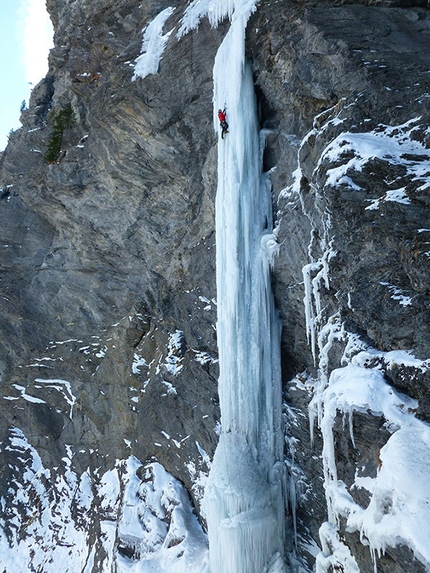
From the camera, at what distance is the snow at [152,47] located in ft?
38.6

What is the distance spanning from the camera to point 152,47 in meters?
12.0

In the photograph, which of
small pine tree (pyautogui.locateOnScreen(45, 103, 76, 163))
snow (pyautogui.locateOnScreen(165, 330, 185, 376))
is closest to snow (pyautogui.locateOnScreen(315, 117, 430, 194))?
snow (pyautogui.locateOnScreen(165, 330, 185, 376))

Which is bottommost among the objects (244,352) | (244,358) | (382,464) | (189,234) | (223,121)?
(382,464)

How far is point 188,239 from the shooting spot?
1273 centimetres

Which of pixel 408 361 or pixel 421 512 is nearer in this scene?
pixel 421 512

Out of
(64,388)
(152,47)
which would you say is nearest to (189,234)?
(152,47)

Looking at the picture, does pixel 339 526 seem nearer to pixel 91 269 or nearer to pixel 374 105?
pixel 374 105

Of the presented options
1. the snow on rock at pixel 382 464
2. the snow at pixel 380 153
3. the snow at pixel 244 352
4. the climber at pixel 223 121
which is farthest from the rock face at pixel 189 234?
the climber at pixel 223 121

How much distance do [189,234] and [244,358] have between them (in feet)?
14.1

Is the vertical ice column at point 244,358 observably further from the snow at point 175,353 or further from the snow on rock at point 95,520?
the snow at point 175,353

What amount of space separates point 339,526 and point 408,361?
2.31m

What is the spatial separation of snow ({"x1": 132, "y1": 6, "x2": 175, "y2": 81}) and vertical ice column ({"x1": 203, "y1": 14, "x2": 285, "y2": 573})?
6.87 feet

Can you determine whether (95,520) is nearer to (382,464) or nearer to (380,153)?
(382,464)

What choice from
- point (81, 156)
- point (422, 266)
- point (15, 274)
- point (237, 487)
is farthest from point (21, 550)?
point (422, 266)
